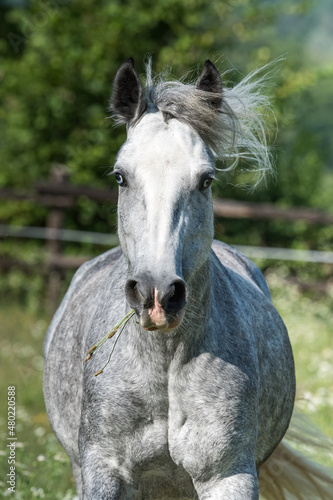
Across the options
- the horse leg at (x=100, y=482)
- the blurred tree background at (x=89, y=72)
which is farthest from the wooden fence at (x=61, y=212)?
the horse leg at (x=100, y=482)

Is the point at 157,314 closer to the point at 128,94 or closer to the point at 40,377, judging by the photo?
the point at 128,94

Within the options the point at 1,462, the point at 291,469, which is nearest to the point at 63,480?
the point at 1,462

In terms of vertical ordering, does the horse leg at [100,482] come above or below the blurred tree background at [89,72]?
below

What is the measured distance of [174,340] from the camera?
102 inches

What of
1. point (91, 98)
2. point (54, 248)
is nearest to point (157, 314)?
point (54, 248)

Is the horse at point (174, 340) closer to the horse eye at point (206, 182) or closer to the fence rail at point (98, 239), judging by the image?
the horse eye at point (206, 182)

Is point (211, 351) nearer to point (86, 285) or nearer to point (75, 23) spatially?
point (86, 285)

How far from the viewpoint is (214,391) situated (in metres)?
2.57

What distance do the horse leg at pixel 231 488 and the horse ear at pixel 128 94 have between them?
1.44m

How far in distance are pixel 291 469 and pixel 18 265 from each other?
749cm

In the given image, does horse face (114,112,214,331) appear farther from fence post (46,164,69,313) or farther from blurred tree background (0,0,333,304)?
blurred tree background (0,0,333,304)

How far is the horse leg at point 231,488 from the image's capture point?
2.50 metres

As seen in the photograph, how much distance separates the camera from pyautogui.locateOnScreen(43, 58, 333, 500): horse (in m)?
2.40

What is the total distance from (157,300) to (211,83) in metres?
1.00
